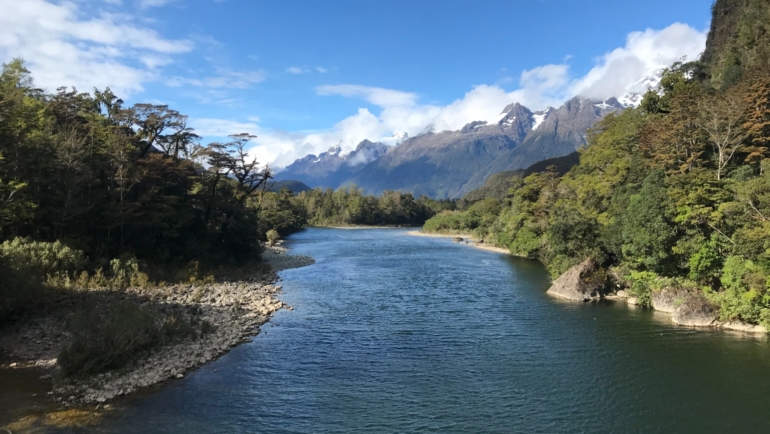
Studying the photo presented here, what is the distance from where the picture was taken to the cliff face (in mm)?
44969

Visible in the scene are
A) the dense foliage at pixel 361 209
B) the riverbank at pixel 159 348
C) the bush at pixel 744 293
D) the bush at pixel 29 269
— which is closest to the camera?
the riverbank at pixel 159 348

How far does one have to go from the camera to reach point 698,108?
1323 inches

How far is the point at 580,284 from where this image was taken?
1233 inches

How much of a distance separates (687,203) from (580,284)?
27.8 ft

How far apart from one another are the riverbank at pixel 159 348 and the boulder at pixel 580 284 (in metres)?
19.4

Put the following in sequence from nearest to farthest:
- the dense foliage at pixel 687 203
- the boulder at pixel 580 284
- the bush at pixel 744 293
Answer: the bush at pixel 744 293
the dense foliage at pixel 687 203
the boulder at pixel 580 284

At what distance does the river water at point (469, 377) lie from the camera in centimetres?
1395

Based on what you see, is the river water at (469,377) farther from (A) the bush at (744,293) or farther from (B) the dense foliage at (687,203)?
(B) the dense foliage at (687,203)

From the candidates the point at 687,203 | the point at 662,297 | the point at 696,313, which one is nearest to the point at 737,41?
the point at 687,203

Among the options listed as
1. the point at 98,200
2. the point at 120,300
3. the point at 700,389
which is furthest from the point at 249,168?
the point at 700,389

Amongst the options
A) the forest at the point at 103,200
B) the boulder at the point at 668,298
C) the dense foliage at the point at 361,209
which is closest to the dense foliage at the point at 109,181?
the forest at the point at 103,200

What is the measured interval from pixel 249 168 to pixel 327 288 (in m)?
14.1

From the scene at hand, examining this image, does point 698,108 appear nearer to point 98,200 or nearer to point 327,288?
point 327,288

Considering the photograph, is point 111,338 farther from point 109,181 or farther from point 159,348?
point 109,181
